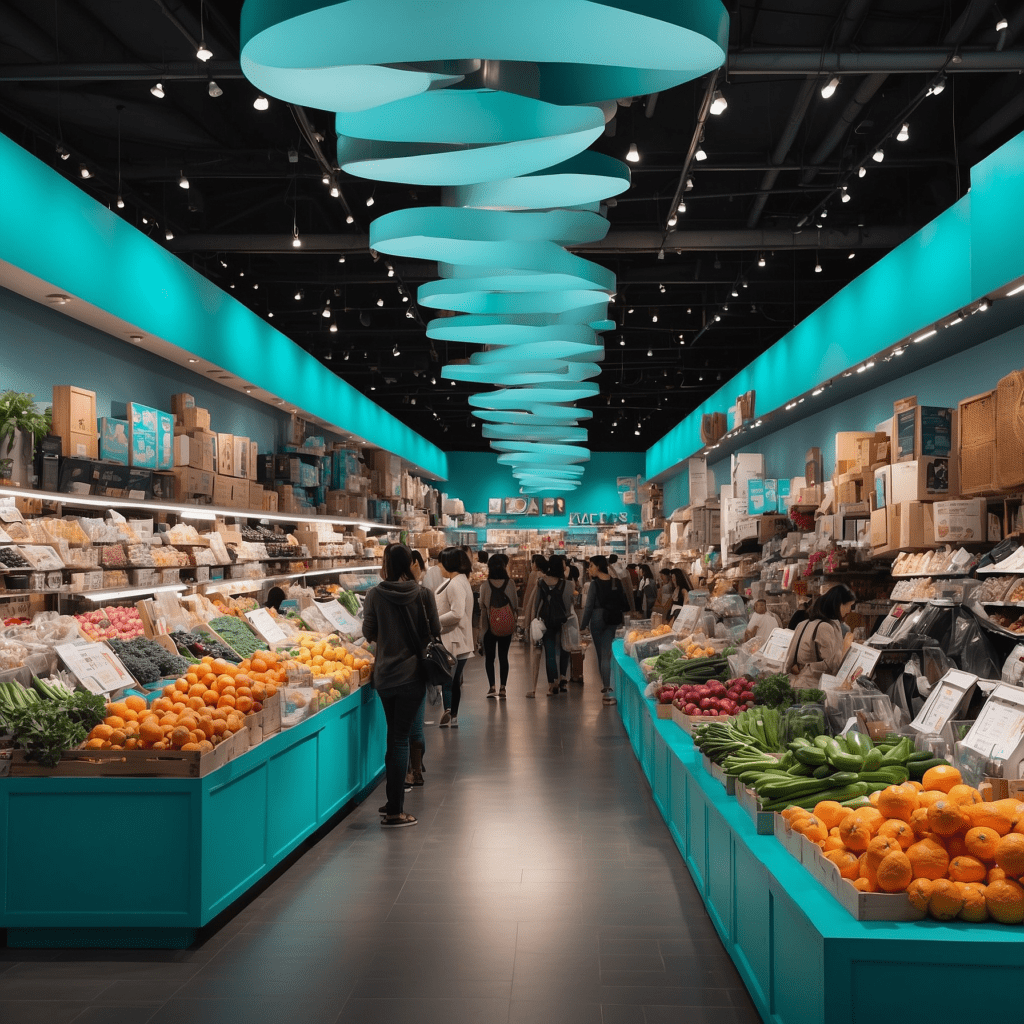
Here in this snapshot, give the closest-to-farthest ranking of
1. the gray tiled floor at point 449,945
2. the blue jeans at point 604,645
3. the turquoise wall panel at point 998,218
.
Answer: the gray tiled floor at point 449,945 → the turquoise wall panel at point 998,218 → the blue jeans at point 604,645

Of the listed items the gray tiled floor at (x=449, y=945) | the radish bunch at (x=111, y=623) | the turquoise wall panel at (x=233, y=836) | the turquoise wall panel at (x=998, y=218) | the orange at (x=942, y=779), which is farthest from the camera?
the radish bunch at (x=111, y=623)

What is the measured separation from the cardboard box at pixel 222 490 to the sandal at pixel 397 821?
4.48 meters

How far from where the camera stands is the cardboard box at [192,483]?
896 centimetres

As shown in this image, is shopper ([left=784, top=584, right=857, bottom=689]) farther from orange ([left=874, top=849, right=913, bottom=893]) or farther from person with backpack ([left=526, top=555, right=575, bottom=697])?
person with backpack ([left=526, top=555, right=575, bottom=697])

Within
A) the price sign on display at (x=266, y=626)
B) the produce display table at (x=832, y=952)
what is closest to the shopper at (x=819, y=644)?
the produce display table at (x=832, y=952)

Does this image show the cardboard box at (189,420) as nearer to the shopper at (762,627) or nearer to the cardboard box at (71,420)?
the cardboard box at (71,420)

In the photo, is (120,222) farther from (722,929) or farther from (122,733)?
(722,929)

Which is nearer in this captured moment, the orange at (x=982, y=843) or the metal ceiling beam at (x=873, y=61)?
the orange at (x=982, y=843)

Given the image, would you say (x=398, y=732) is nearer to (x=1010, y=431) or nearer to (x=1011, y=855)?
(x=1010, y=431)

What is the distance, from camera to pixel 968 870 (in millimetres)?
2852

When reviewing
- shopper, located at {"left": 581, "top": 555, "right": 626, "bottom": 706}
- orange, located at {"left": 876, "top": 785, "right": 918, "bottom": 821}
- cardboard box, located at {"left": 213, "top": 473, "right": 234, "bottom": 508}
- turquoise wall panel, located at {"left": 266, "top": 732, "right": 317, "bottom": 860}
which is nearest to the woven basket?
orange, located at {"left": 876, "top": 785, "right": 918, "bottom": 821}

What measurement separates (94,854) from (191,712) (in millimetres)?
710

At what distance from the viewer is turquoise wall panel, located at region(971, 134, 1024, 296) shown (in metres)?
5.77

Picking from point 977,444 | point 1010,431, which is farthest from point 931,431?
point 1010,431
